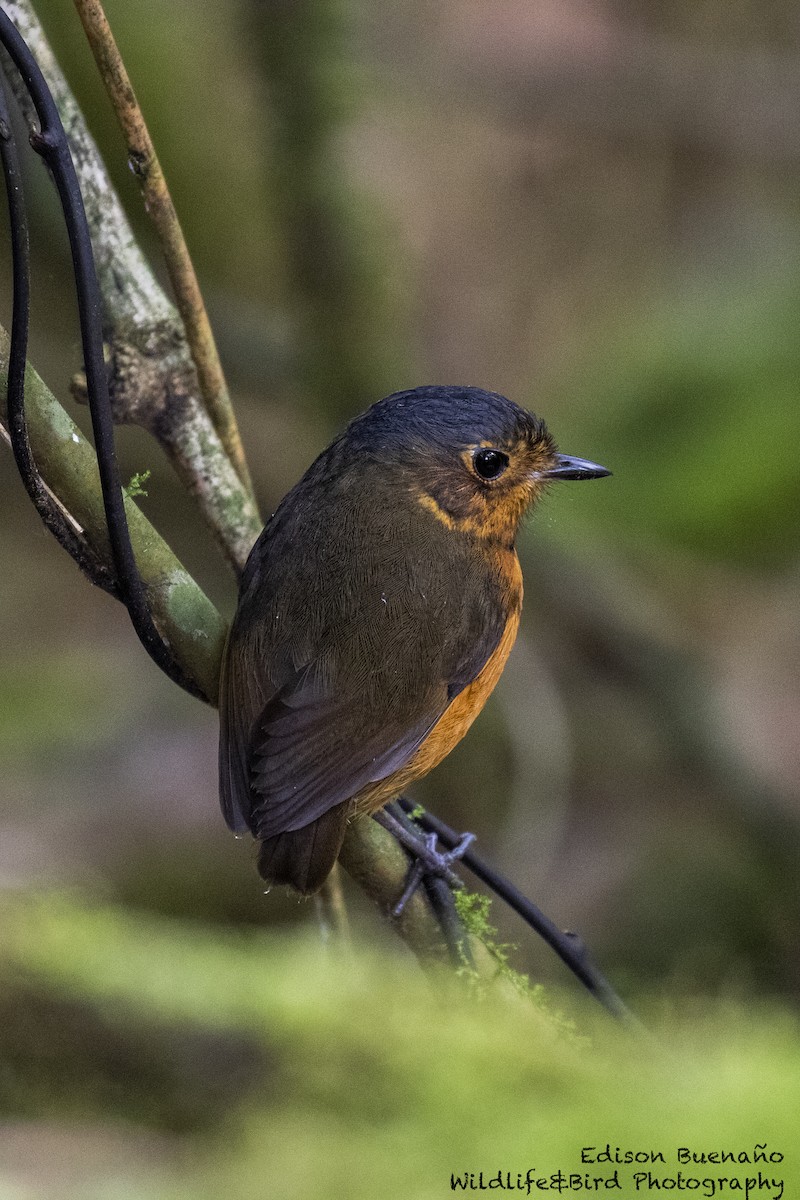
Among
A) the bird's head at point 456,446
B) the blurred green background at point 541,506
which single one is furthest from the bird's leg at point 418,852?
the bird's head at point 456,446

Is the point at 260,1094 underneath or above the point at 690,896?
underneath

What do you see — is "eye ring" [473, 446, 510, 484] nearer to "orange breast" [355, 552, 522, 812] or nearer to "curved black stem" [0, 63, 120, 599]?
Answer: "orange breast" [355, 552, 522, 812]

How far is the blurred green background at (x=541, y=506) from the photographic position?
110cm

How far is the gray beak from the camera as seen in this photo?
203cm

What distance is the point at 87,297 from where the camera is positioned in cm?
125

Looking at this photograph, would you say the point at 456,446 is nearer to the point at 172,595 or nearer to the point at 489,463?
the point at 489,463

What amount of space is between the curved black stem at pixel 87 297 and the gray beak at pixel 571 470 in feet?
2.85

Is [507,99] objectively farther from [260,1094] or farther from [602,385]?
[260,1094]

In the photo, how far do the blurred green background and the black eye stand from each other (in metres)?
0.23

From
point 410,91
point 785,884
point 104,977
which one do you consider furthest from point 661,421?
point 104,977

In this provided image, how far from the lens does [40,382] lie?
4.33 ft

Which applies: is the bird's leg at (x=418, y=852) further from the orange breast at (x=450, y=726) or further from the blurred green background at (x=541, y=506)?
the blurred green background at (x=541, y=506)

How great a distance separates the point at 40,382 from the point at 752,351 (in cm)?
265

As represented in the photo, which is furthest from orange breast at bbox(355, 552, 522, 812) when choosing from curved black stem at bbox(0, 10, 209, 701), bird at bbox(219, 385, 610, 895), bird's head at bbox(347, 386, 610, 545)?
curved black stem at bbox(0, 10, 209, 701)
